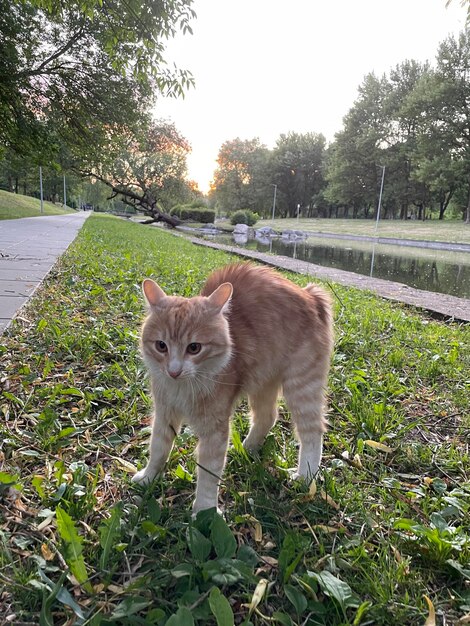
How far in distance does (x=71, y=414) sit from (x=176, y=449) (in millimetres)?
662

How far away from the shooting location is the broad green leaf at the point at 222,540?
148cm

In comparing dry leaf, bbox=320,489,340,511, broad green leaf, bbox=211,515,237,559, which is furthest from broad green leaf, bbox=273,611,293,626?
dry leaf, bbox=320,489,340,511

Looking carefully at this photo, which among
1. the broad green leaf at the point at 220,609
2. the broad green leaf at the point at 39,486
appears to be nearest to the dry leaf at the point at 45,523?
the broad green leaf at the point at 39,486

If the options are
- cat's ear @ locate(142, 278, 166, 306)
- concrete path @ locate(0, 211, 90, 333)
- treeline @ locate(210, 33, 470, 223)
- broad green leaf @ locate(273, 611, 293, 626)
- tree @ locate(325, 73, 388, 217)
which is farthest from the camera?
tree @ locate(325, 73, 388, 217)

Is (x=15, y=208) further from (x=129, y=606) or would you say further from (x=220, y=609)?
(x=220, y=609)

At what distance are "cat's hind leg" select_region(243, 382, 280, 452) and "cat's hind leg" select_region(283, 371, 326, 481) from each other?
0.46ft

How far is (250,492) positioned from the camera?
189 centimetres

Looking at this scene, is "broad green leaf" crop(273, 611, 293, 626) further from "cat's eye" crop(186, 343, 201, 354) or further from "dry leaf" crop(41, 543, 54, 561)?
"cat's eye" crop(186, 343, 201, 354)

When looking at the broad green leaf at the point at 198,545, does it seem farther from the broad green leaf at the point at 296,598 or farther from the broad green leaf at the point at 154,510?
the broad green leaf at the point at 296,598

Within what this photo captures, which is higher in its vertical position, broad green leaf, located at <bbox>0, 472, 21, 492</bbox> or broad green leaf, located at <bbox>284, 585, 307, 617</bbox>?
broad green leaf, located at <bbox>0, 472, 21, 492</bbox>

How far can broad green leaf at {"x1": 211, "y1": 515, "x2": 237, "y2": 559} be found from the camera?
1.48 m

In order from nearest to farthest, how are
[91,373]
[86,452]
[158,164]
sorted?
[86,452]
[91,373]
[158,164]

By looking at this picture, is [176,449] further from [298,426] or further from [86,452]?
[298,426]

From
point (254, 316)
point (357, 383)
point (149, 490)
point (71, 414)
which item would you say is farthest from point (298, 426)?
point (71, 414)
